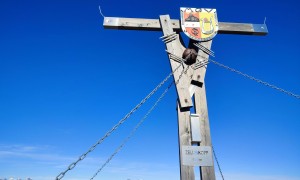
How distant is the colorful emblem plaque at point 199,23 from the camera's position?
18.7 feet

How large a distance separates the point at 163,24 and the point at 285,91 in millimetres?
3017

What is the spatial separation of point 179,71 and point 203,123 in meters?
1.17

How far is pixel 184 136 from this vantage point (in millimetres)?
4914

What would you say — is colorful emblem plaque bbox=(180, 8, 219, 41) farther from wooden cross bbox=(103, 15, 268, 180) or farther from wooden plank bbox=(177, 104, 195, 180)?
wooden plank bbox=(177, 104, 195, 180)

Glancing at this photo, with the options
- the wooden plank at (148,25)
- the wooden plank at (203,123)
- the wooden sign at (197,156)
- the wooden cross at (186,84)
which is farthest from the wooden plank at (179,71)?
the wooden sign at (197,156)

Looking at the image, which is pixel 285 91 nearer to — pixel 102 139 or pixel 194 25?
pixel 194 25

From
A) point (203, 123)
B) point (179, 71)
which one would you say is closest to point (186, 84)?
point (179, 71)

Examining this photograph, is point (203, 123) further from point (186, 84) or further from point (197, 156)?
point (186, 84)

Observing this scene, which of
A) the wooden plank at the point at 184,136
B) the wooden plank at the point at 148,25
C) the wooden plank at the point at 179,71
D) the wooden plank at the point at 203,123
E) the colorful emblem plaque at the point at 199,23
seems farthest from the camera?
the colorful emblem plaque at the point at 199,23

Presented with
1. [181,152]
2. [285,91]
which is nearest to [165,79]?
[181,152]

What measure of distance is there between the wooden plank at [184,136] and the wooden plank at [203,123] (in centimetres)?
26

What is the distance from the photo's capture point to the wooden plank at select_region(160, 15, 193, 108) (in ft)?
16.8

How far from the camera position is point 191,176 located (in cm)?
461

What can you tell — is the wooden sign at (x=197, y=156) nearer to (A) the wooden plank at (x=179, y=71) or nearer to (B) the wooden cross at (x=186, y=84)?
(B) the wooden cross at (x=186, y=84)
